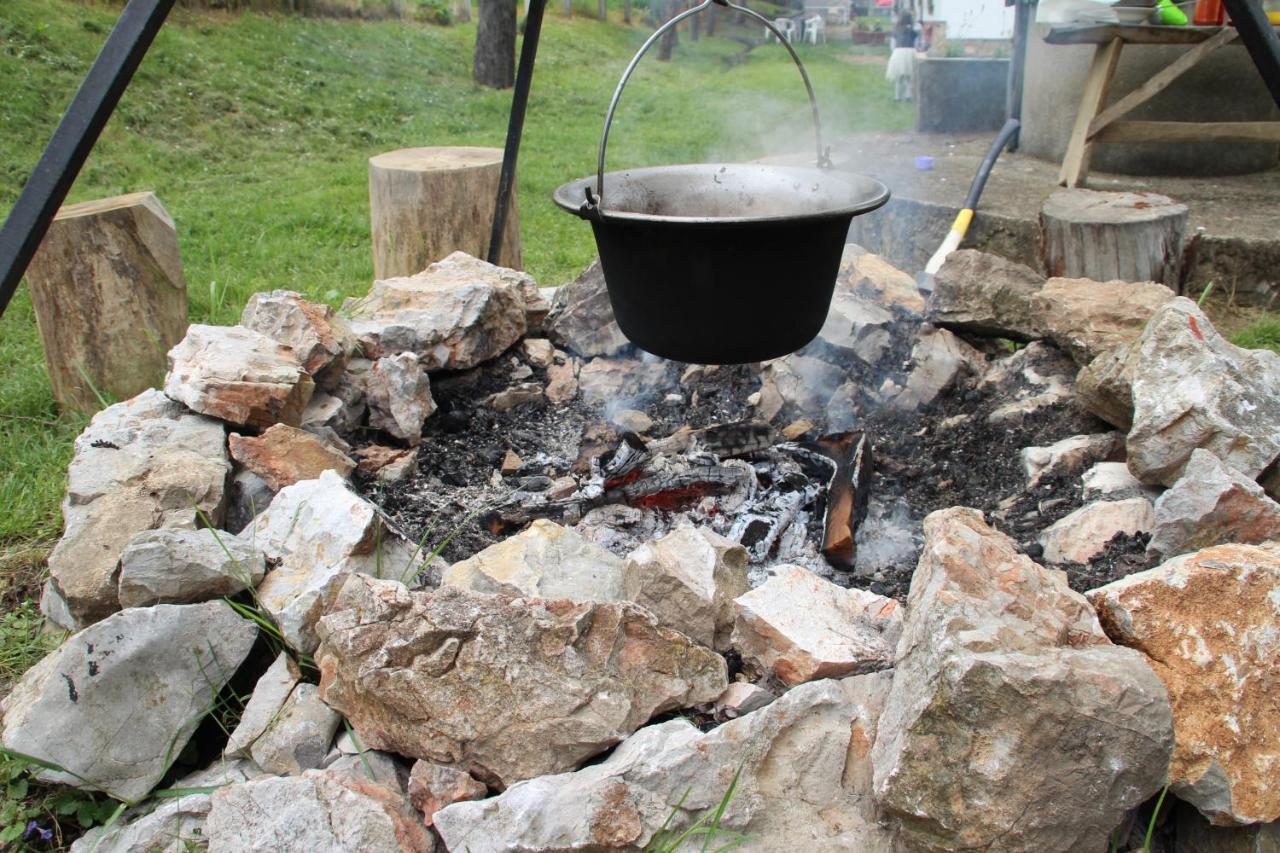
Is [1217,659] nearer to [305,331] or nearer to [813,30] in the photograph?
[305,331]

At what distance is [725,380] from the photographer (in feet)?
10.3

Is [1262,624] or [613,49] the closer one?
[1262,624]

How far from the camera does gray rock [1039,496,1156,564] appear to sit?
212 cm

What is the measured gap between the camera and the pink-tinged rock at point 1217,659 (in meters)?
1.52

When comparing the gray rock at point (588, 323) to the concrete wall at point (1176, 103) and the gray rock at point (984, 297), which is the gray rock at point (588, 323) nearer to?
the gray rock at point (984, 297)

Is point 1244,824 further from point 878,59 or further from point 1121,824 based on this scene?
point 878,59

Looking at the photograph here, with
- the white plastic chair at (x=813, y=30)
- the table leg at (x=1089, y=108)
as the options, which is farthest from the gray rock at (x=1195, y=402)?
the white plastic chair at (x=813, y=30)

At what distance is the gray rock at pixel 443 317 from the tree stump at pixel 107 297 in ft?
2.42

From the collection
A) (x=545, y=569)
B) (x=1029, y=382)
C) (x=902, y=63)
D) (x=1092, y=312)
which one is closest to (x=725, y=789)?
(x=545, y=569)

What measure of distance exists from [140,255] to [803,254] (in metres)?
2.42

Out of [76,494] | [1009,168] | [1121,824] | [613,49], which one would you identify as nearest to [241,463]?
[76,494]

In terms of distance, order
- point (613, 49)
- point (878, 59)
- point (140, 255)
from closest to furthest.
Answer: point (140, 255) → point (613, 49) → point (878, 59)

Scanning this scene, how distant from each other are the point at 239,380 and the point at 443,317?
0.72 m

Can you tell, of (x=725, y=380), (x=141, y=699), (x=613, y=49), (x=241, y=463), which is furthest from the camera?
(x=613, y=49)
